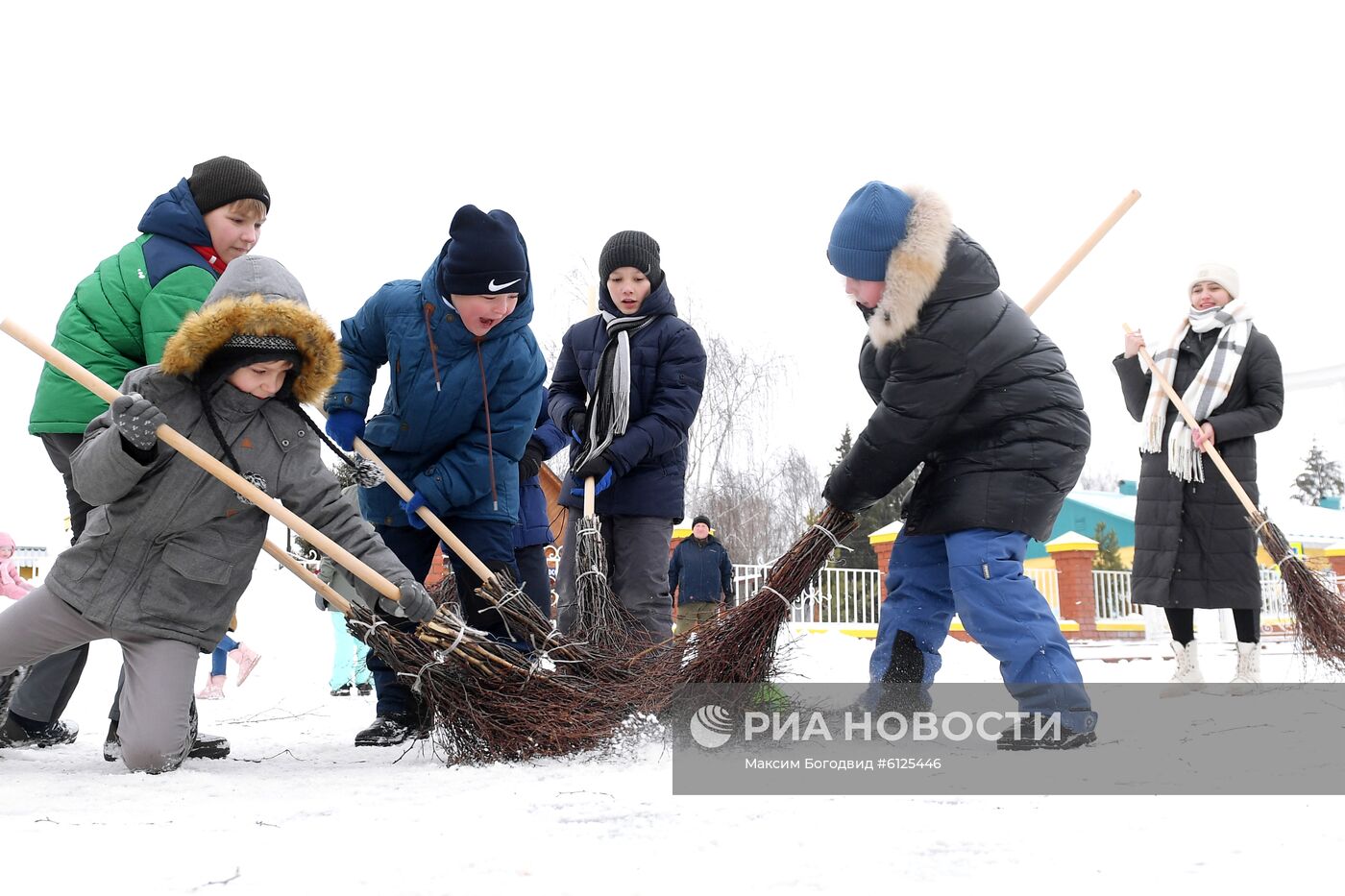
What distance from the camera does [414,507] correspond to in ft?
11.9

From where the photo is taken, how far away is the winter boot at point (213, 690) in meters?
5.59

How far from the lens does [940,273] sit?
10.1 ft

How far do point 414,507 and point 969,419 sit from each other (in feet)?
5.96

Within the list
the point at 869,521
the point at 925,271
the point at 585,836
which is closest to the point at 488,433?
the point at 925,271

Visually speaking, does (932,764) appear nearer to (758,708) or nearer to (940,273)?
(758,708)

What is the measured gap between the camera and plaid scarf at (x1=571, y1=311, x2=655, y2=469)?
417 cm

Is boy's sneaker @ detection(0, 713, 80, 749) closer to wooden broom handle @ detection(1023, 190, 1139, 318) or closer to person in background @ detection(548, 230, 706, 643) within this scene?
person in background @ detection(548, 230, 706, 643)

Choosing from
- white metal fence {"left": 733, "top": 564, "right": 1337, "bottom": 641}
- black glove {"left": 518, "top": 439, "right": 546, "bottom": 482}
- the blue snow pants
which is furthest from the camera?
white metal fence {"left": 733, "top": 564, "right": 1337, "bottom": 641}

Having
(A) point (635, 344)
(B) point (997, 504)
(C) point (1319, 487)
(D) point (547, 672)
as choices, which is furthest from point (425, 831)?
(C) point (1319, 487)

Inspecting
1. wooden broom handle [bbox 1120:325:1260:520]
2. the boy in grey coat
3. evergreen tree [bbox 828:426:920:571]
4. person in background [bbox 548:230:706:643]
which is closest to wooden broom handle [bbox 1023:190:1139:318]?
person in background [bbox 548:230:706:643]

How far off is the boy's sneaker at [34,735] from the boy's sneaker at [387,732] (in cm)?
97

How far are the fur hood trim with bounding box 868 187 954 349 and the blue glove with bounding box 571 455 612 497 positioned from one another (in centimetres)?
126

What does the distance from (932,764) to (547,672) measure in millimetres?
1165

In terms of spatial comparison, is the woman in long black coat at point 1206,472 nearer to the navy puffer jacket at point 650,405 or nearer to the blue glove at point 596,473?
the navy puffer jacket at point 650,405
